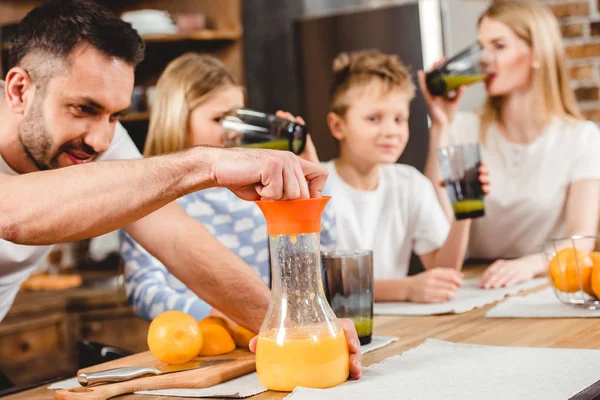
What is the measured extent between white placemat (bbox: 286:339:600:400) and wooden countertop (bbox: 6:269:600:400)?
5cm

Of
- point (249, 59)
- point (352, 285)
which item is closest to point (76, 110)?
point (352, 285)

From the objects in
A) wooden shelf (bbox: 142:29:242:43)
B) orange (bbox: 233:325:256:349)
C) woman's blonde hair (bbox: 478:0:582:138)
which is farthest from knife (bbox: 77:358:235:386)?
wooden shelf (bbox: 142:29:242:43)

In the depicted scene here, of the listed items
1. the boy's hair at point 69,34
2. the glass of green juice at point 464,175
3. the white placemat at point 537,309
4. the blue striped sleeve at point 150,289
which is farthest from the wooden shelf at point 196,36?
the white placemat at point 537,309

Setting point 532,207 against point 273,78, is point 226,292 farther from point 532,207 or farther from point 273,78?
point 273,78

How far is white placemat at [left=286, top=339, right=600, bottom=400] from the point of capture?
2.72ft

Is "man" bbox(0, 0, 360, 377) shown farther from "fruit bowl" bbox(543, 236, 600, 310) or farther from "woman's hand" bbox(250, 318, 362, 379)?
"fruit bowl" bbox(543, 236, 600, 310)

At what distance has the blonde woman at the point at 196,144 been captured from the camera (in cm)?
163

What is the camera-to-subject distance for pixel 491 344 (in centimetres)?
108

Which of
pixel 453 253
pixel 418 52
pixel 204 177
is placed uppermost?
pixel 418 52

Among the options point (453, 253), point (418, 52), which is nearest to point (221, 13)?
point (418, 52)

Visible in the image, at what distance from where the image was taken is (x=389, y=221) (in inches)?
80.8

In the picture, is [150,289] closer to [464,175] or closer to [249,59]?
[464,175]

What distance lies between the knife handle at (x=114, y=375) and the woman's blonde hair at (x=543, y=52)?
65.9 inches

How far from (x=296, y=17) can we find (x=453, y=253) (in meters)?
1.55
